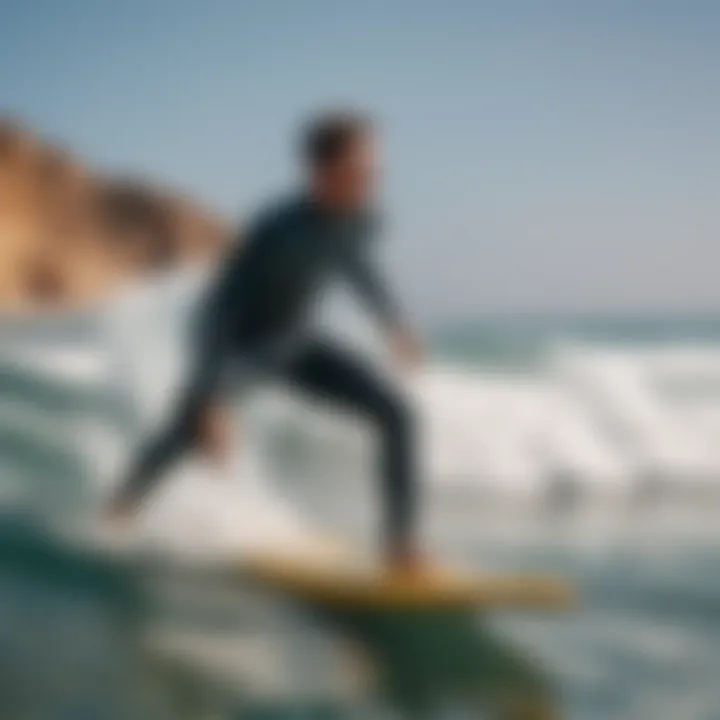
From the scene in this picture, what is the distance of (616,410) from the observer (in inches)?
81.1

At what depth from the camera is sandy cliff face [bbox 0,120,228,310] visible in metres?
1.97

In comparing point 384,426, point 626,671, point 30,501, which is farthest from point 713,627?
point 30,501

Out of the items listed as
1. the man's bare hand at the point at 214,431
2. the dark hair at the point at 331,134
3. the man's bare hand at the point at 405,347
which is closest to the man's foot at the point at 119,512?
the man's bare hand at the point at 214,431

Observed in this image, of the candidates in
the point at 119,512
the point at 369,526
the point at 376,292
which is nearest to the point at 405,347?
the point at 376,292

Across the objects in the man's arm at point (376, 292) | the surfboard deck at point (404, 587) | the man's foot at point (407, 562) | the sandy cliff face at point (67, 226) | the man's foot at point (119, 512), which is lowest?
the surfboard deck at point (404, 587)

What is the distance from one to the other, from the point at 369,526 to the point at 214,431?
0.25 metres

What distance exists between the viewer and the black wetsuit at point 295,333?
6.15 feet

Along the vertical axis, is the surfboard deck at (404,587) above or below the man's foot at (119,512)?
below

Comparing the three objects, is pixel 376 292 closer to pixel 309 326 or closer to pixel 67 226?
pixel 309 326

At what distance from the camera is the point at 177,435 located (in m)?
1.93

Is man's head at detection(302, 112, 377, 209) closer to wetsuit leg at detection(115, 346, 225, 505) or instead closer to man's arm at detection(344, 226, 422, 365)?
man's arm at detection(344, 226, 422, 365)

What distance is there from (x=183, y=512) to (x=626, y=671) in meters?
0.63

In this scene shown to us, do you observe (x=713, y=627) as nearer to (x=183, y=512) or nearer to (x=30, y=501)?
(x=183, y=512)

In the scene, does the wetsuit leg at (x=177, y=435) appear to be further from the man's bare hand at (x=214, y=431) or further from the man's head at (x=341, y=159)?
the man's head at (x=341, y=159)
